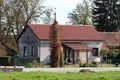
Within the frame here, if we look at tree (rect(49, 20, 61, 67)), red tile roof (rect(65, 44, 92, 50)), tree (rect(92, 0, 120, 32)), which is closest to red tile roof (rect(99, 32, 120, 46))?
red tile roof (rect(65, 44, 92, 50))

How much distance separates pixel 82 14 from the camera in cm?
8944

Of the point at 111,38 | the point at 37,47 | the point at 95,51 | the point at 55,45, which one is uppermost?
the point at 55,45

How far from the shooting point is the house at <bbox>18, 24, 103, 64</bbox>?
2190 inches

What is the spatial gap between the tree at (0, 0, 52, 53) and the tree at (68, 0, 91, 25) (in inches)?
752

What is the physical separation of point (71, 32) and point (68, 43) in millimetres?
2630

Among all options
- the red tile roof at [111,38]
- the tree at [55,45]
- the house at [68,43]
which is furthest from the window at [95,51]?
the tree at [55,45]

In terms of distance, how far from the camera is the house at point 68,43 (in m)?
55.6

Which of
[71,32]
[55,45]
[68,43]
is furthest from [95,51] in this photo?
[55,45]

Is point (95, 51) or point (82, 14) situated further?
point (82, 14)

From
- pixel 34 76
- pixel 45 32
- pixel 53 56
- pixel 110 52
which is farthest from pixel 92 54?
pixel 34 76

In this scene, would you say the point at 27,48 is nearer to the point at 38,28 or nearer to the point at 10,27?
the point at 38,28

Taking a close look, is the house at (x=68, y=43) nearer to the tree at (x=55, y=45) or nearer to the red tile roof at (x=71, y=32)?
the red tile roof at (x=71, y=32)

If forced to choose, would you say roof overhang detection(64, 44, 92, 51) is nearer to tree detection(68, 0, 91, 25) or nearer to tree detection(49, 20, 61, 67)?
tree detection(49, 20, 61, 67)

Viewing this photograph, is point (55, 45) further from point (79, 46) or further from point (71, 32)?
point (71, 32)
